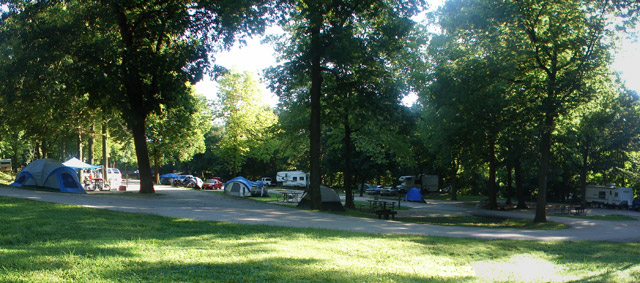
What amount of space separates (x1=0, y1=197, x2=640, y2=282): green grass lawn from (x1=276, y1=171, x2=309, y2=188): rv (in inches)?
1898

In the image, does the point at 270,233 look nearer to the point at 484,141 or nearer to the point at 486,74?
the point at 486,74

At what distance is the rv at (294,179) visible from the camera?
61000 mm

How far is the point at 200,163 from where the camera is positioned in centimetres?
7406

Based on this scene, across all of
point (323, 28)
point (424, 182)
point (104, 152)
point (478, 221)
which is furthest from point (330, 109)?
point (424, 182)

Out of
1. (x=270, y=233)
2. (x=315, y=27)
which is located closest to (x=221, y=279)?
(x=270, y=233)

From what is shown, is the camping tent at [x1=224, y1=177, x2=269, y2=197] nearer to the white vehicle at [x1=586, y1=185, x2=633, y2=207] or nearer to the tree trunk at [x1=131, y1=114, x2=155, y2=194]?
the tree trunk at [x1=131, y1=114, x2=155, y2=194]

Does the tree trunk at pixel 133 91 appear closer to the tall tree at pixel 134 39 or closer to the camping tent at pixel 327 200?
the tall tree at pixel 134 39

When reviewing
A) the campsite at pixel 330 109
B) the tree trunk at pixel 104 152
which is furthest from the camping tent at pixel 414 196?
the tree trunk at pixel 104 152

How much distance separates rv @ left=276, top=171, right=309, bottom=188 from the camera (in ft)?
200

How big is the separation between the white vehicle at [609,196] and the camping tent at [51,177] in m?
41.6

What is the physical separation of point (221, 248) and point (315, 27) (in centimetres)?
1314

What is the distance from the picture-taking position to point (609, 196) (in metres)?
38.7

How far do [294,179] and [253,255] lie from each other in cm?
5400

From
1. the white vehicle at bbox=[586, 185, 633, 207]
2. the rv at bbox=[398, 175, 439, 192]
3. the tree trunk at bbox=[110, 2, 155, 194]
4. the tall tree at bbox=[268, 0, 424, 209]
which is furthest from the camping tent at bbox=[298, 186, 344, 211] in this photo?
the rv at bbox=[398, 175, 439, 192]
